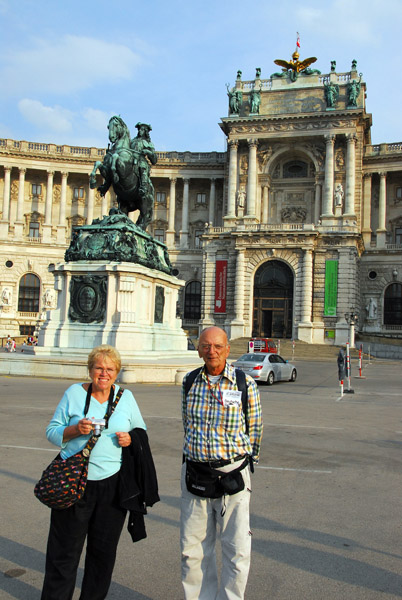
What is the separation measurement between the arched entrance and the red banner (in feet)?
9.50

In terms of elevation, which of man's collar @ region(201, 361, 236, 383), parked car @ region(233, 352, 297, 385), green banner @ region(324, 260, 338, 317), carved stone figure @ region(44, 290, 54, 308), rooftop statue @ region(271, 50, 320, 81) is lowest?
parked car @ region(233, 352, 297, 385)

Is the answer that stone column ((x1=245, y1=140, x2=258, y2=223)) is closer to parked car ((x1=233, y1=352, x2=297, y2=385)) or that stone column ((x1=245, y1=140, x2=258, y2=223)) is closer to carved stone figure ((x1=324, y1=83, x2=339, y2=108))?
carved stone figure ((x1=324, y1=83, x2=339, y2=108))

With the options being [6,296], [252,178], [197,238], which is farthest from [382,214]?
[6,296]

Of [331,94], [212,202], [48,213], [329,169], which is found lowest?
[48,213]

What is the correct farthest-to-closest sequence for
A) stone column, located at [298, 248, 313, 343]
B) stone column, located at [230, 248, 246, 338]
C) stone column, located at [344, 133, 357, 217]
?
stone column, located at [344, 133, 357, 217], stone column, located at [230, 248, 246, 338], stone column, located at [298, 248, 313, 343]

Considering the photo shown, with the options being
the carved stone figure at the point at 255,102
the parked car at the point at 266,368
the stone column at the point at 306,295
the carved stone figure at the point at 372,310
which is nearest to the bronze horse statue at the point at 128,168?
the parked car at the point at 266,368

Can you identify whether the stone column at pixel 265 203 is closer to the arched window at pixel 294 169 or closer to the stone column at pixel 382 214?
the arched window at pixel 294 169

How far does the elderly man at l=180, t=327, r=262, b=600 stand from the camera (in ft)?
12.8

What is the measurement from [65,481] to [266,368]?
18.9m

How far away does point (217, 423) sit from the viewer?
405 cm

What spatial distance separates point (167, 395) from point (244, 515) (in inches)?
482

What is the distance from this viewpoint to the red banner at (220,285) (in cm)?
5422

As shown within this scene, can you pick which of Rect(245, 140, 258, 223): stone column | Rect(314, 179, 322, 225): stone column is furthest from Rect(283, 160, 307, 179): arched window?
Rect(245, 140, 258, 223): stone column

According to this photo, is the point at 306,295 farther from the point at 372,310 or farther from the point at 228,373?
the point at 228,373
